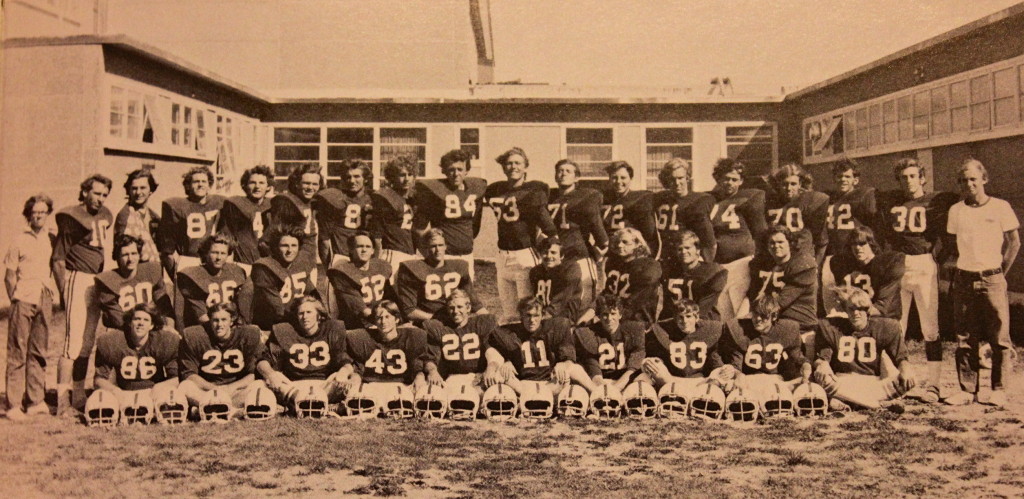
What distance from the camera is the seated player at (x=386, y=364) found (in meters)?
3.80

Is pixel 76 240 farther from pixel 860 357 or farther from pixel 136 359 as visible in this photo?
pixel 860 357

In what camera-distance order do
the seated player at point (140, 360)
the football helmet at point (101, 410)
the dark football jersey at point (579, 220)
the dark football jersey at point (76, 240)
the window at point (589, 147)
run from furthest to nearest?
the window at point (589, 147), the dark football jersey at point (579, 220), the dark football jersey at point (76, 240), the seated player at point (140, 360), the football helmet at point (101, 410)

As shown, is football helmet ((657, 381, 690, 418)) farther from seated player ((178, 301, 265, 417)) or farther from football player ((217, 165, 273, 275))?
football player ((217, 165, 273, 275))

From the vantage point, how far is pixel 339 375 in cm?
382

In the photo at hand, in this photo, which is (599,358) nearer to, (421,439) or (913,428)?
(421,439)

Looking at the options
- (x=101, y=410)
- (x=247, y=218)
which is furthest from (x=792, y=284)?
(x=101, y=410)

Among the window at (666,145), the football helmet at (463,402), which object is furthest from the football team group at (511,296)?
the window at (666,145)

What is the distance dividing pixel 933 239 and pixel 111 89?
4.92m

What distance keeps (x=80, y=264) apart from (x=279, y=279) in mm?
1127

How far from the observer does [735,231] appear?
4.04 meters

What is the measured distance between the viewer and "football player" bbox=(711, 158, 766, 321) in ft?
13.2

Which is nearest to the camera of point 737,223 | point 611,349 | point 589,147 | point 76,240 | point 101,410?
point 101,410

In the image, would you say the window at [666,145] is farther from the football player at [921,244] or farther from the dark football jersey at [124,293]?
the dark football jersey at [124,293]

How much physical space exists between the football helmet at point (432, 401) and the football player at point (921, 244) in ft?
8.66
